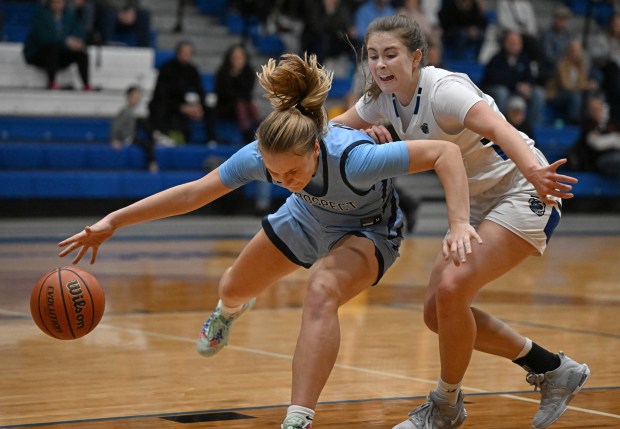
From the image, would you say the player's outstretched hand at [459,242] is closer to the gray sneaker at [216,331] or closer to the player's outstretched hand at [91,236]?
the player's outstretched hand at [91,236]

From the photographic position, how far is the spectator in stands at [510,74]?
1456 centimetres

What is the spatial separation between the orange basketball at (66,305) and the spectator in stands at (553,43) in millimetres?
12170

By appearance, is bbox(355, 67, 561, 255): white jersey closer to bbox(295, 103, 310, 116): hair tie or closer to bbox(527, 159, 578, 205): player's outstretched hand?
bbox(527, 159, 578, 205): player's outstretched hand

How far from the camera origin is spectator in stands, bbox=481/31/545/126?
14562 mm

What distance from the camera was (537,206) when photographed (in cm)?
441

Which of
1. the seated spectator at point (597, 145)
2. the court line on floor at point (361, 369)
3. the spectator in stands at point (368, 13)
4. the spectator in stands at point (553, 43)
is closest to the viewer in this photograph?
the court line on floor at point (361, 369)

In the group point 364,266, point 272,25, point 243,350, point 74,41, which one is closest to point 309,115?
point 364,266

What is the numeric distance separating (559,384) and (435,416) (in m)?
0.63

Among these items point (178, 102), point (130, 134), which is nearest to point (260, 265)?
point (130, 134)

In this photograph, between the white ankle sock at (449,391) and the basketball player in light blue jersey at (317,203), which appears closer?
the basketball player in light blue jersey at (317,203)

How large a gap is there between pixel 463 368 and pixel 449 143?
87 centimetres

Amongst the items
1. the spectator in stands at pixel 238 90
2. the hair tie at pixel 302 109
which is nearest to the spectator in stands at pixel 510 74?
the spectator in stands at pixel 238 90

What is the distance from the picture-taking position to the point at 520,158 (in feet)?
13.3

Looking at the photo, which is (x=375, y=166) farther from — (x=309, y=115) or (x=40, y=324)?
(x=40, y=324)
